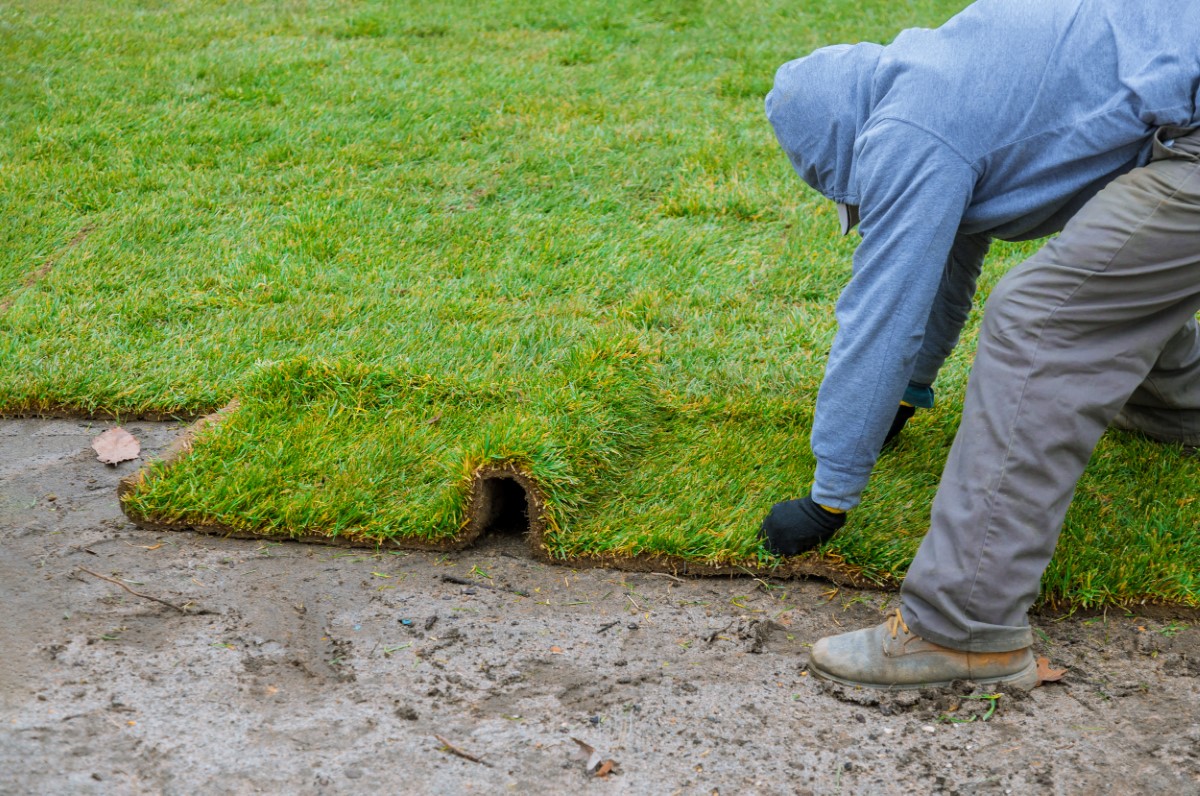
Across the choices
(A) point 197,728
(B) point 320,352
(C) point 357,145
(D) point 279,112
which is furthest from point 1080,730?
(D) point 279,112

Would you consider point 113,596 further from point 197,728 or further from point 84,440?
point 84,440

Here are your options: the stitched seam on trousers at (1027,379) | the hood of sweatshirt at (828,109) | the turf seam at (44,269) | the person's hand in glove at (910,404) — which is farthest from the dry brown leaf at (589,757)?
the turf seam at (44,269)

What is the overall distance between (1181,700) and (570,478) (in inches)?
64.1

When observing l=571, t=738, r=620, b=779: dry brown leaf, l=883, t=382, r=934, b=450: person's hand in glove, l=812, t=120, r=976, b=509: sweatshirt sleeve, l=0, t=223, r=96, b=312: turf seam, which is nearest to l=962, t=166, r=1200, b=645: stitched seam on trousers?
l=812, t=120, r=976, b=509: sweatshirt sleeve

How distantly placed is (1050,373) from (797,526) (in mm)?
846

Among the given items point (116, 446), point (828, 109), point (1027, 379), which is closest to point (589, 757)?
point (1027, 379)

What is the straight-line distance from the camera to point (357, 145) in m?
5.93

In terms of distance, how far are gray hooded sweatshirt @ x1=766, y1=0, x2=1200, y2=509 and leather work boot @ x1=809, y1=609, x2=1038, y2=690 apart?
0.48 m

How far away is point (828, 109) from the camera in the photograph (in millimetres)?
2635

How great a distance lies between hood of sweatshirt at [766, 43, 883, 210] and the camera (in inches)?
103

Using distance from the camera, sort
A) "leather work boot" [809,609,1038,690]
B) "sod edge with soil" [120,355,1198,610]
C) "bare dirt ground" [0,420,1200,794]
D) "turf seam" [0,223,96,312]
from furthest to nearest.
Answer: "turf seam" [0,223,96,312], "sod edge with soil" [120,355,1198,610], "leather work boot" [809,609,1038,690], "bare dirt ground" [0,420,1200,794]

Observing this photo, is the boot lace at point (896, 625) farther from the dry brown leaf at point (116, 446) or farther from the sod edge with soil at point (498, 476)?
the dry brown leaf at point (116, 446)

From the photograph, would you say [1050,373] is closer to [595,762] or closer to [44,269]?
[595,762]

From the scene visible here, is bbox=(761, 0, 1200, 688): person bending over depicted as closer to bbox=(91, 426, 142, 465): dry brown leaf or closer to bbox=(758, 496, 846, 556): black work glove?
bbox=(758, 496, 846, 556): black work glove
